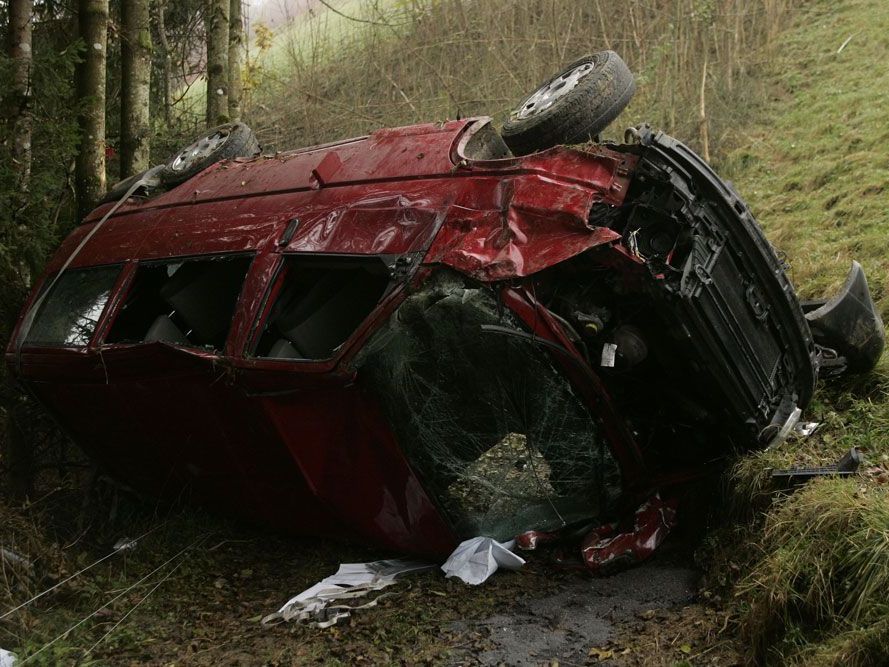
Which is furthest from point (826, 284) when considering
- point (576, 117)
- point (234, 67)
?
point (234, 67)

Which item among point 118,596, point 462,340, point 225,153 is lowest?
point 118,596

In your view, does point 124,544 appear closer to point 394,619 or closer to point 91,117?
point 394,619

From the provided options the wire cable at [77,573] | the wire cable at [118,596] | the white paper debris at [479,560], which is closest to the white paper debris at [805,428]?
the white paper debris at [479,560]

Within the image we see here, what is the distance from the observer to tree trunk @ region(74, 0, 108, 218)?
6.89m

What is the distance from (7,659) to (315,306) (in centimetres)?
187

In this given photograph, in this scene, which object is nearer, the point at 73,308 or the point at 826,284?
the point at 73,308

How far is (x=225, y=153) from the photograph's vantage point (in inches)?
232

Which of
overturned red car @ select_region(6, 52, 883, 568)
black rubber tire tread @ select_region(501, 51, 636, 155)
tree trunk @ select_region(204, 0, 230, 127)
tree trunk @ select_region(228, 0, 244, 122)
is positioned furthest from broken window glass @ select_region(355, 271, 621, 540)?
tree trunk @ select_region(228, 0, 244, 122)

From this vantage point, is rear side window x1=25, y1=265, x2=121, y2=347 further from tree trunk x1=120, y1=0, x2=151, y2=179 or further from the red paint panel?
tree trunk x1=120, y1=0, x2=151, y2=179

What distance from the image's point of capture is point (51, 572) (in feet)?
14.4

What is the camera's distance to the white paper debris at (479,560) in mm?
4066

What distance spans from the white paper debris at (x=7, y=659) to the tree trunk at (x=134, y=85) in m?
5.07

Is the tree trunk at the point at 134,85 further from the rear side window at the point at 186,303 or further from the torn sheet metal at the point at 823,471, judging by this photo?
the torn sheet metal at the point at 823,471

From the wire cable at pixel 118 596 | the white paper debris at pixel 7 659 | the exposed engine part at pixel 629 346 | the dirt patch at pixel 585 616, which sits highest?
the exposed engine part at pixel 629 346
